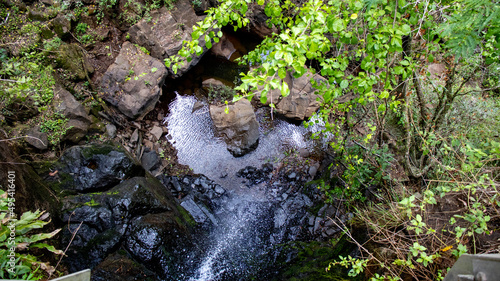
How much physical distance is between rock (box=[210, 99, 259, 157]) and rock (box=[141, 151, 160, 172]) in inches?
74.6

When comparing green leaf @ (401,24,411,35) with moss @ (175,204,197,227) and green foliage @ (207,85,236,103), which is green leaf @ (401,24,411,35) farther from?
green foliage @ (207,85,236,103)

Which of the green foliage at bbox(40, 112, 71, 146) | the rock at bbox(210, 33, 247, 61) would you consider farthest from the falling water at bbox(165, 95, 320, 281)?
the green foliage at bbox(40, 112, 71, 146)

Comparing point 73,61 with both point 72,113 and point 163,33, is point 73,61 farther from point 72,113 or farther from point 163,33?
point 163,33

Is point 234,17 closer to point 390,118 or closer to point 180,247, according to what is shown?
point 180,247

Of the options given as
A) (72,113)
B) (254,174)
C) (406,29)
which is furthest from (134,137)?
(406,29)

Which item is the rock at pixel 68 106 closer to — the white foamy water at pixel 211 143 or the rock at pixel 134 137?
the rock at pixel 134 137

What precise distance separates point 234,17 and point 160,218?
12.6 ft

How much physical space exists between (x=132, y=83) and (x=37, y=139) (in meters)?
2.61

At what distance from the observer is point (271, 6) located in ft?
9.45

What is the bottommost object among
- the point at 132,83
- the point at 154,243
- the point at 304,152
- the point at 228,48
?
the point at 304,152

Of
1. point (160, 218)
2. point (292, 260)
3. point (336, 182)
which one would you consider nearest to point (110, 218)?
point (160, 218)

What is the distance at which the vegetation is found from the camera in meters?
2.05

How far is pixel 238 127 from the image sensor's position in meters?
7.02

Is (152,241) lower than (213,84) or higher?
lower
